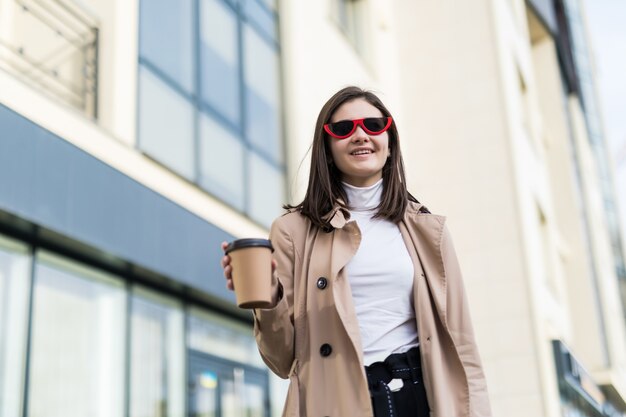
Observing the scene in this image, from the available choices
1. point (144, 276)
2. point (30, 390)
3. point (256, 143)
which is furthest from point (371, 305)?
point (256, 143)

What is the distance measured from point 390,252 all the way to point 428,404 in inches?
17.9

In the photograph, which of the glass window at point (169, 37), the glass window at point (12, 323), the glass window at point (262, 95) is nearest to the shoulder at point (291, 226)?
the glass window at point (12, 323)

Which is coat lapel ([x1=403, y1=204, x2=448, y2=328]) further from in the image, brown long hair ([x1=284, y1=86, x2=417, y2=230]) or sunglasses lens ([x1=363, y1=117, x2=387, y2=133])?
sunglasses lens ([x1=363, y1=117, x2=387, y2=133])

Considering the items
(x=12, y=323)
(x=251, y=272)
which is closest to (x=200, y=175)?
(x=12, y=323)

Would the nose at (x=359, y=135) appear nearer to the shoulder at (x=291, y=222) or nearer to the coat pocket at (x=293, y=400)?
the shoulder at (x=291, y=222)

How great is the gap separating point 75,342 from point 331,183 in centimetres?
496

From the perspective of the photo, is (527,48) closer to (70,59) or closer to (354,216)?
(70,59)

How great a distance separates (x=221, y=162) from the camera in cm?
962

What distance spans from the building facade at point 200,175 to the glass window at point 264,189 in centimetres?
4

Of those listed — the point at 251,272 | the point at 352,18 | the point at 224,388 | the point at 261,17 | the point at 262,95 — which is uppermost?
the point at 352,18

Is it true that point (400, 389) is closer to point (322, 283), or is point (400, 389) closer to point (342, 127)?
point (322, 283)

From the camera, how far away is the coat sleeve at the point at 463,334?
8.23 feet

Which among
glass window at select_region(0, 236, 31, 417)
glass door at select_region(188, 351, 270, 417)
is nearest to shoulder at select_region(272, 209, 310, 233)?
glass window at select_region(0, 236, 31, 417)

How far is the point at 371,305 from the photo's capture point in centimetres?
253
